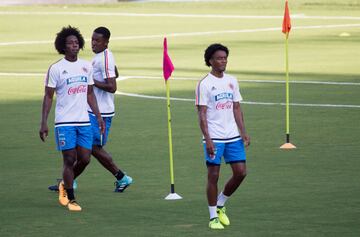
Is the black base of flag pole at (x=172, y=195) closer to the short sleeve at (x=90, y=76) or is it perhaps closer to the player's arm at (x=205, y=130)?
the short sleeve at (x=90, y=76)

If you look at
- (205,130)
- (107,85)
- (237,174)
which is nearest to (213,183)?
(237,174)

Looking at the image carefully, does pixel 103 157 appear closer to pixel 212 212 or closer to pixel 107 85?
pixel 107 85

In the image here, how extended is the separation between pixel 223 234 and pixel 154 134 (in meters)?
9.20

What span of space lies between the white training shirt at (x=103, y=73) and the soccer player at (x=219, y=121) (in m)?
2.76

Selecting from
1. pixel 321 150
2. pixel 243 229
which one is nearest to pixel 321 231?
pixel 243 229

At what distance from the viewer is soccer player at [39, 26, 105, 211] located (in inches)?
587

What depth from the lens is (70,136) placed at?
14.9 m

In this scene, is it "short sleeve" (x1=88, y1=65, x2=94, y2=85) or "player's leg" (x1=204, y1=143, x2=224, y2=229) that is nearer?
"player's leg" (x1=204, y1=143, x2=224, y2=229)

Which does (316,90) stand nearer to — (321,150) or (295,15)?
(321,150)

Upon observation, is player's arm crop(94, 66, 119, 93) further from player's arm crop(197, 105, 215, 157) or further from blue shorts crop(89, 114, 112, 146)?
player's arm crop(197, 105, 215, 157)

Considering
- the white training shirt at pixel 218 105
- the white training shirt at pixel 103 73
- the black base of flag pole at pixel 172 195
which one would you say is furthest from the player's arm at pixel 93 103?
the white training shirt at pixel 218 105

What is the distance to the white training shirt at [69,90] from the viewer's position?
1491cm

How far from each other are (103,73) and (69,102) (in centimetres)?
127

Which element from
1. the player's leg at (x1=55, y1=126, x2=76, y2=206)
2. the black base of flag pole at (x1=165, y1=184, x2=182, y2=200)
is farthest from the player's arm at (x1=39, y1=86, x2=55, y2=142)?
the black base of flag pole at (x1=165, y1=184, x2=182, y2=200)
